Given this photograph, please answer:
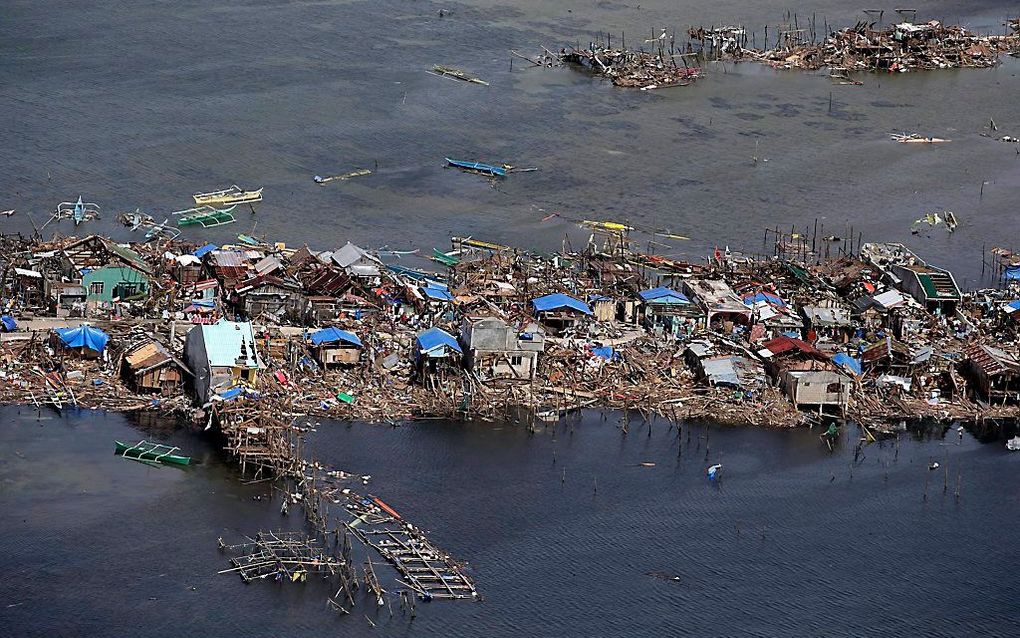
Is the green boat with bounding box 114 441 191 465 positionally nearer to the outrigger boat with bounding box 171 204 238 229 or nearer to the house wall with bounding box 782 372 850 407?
the house wall with bounding box 782 372 850 407

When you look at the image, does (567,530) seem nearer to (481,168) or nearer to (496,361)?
(496,361)

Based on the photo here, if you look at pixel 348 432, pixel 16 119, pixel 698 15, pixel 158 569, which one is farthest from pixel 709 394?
pixel 698 15

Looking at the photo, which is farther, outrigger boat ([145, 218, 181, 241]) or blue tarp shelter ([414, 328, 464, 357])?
outrigger boat ([145, 218, 181, 241])

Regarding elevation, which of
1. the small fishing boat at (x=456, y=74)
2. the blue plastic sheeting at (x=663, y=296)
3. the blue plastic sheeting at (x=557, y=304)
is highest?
the small fishing boat at (x=456, y=74)

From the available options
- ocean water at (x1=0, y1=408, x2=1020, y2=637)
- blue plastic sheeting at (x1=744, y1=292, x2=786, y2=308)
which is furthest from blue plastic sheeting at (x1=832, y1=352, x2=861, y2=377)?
blue plastic sheeting at (x1=744, y1=292, x2=786, y2=308)

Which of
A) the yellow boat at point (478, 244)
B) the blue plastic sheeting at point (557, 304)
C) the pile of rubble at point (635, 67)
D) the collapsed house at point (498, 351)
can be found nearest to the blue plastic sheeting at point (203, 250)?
the yellow boat at point (478, 244)

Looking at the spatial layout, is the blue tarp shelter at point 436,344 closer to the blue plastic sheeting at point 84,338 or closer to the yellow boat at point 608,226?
the blue plastic sheeting at point 84,338

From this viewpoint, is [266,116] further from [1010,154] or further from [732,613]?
[732,613]
